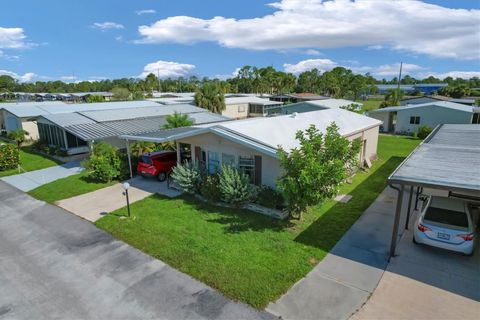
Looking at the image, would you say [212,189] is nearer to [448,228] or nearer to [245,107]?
[448,228]

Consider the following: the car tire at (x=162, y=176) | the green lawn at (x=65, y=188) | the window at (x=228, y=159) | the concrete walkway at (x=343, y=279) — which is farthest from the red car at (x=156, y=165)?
the concrete walkway at (x=343, y=279)

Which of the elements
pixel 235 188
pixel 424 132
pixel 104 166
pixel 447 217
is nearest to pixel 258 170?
pixel 235 188

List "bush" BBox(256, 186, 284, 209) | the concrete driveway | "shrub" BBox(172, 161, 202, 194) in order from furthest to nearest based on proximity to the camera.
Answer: "shrub" BBox(172, 161, 202, 194), "bush" BBox(256, 186, 284, 209), the concrete driveway

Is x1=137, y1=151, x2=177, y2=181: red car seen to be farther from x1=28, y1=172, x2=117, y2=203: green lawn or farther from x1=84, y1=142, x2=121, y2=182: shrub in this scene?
x1=28, y1=172, x2=117, y2=203: green lawn

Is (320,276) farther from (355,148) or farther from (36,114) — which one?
(36,114)

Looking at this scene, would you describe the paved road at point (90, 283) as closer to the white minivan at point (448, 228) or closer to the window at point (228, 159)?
the white minivan at point (448, 228)

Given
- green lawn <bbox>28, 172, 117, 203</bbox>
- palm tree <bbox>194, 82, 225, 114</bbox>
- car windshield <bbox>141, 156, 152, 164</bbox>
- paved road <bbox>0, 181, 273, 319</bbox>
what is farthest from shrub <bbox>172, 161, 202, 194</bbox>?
palm tree <bbox>194, 82, 225, 114</bbox>
